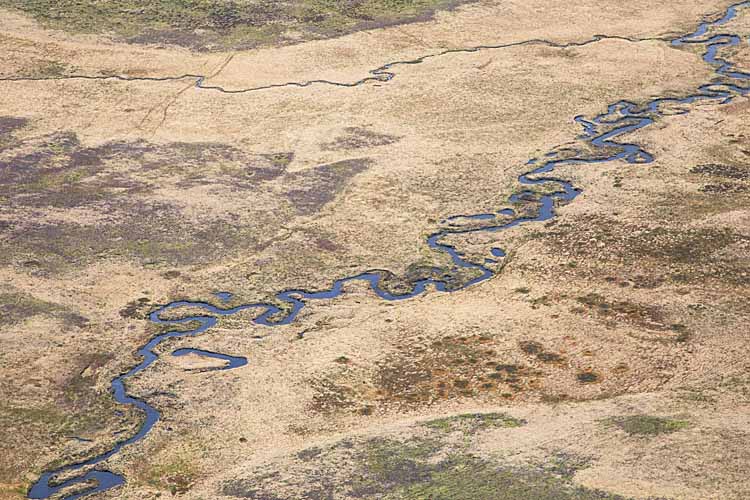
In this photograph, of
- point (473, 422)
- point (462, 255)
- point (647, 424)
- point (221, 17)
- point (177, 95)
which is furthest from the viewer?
point (221, 17)

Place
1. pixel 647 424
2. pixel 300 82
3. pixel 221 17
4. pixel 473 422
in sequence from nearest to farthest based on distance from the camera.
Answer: pixel 647 424
pixel 473 422
pixel 300 82
pixel 221 17

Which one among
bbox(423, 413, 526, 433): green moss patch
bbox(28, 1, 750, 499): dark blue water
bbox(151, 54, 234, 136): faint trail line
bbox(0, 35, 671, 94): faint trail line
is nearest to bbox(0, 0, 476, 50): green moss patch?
bbox(151, 54, 234, 136): faint trail line

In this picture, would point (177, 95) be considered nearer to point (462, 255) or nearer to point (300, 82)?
point (300, 82)

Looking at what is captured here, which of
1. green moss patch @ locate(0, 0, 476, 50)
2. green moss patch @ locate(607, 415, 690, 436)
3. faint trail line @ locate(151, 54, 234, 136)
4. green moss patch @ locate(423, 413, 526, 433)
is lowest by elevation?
green moss patch @ locate(423, 413, 526, 433)

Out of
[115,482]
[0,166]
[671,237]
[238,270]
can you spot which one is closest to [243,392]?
[115,482]

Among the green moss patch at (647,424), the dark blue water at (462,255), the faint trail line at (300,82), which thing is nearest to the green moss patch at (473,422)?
the green moss patch at (647,424)

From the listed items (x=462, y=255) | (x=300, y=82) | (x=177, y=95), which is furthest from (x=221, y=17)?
(x=462, y=255)

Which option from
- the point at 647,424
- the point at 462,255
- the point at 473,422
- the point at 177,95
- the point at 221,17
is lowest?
the point at 473,422

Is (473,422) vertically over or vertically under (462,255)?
under

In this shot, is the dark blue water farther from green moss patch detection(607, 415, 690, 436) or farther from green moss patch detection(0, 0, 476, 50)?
green moss patch detection(607, 415, 690, 436)
